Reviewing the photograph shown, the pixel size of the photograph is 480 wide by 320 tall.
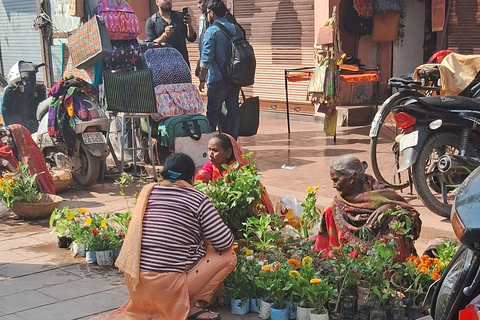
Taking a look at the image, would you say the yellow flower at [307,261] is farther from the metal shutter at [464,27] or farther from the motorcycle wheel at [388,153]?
the metal shutter at [464,27]

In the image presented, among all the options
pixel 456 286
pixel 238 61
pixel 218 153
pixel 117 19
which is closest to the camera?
pixel 456 286

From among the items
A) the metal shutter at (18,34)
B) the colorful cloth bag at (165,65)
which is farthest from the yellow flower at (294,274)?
the metal shutter at (18,34)

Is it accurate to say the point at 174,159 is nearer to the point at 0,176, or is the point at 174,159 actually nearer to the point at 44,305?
the point at 44,305

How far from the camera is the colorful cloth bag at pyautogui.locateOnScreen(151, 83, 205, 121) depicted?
9164 millimetres

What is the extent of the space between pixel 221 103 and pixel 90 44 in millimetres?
1798

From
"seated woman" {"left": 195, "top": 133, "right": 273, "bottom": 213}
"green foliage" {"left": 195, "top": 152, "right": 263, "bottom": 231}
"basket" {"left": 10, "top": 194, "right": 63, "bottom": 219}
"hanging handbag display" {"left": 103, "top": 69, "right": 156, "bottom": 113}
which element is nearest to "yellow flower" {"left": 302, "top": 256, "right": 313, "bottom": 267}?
"green foliage" {"left": 195, "top": 152, "right": 263, "bottom": 231}

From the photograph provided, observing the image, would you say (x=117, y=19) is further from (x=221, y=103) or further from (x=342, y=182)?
(x=342, y=182)

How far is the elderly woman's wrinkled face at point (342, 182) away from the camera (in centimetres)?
532

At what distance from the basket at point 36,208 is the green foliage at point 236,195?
2171 millimetres

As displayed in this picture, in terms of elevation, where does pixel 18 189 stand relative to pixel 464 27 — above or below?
→ below

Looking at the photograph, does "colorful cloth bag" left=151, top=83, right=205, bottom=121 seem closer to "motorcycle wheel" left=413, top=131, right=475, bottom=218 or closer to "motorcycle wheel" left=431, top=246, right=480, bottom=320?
"motorcycle wheel" left=413, top=131, right=475, bottom=218

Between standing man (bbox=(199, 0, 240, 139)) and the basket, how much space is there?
281cm

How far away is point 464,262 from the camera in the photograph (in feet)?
10.1

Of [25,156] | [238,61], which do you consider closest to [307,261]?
[25,156]
